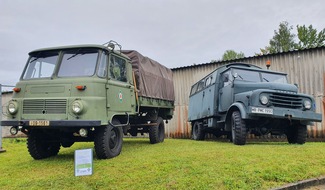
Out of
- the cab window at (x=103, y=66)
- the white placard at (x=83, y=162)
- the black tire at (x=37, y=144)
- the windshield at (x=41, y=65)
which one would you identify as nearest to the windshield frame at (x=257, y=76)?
the cab window at (x=103, y=66)

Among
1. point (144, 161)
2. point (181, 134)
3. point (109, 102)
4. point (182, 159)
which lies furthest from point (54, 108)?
point (181, 134)

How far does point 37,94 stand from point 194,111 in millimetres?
7877

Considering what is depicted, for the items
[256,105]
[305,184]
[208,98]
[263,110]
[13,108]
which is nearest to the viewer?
[305,184]

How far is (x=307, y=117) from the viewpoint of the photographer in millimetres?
8062

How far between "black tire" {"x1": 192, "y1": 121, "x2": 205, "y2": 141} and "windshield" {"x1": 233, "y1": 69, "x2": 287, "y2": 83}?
3.57 m

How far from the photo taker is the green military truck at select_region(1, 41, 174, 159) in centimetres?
588

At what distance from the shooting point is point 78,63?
6.52 metres

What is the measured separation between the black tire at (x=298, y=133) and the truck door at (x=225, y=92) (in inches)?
78.4

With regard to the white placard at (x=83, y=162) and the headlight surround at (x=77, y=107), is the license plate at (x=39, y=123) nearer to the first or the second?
the headlight surround at (x=77, y=107)

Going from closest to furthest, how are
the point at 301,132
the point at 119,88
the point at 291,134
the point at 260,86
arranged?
the point at 119,88 → the point at 301,132 → the point at 260,86 → the point at 291,134

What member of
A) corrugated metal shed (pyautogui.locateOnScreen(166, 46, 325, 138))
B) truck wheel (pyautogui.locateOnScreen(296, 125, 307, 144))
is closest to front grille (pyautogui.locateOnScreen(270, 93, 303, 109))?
truck wheel (pyautogui.locateOnScreen(296, 125, 307, 144))

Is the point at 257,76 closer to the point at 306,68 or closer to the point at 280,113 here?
the point at 280,113

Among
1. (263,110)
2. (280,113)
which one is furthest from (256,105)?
(280,113)

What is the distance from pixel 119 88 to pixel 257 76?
15.8 feet
